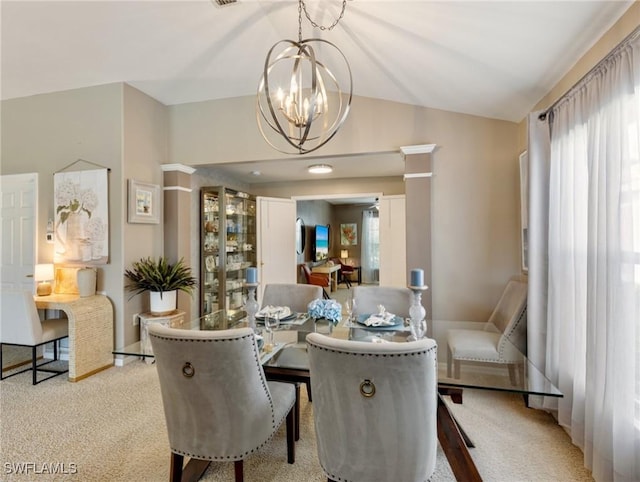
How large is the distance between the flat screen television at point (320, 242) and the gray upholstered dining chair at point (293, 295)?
520 centimetres

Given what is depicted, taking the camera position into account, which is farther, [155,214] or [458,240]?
[155,214]

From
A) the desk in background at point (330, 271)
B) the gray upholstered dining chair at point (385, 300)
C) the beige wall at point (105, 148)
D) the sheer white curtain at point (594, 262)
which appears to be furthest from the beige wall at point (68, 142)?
the desk in background at point (330, 271)

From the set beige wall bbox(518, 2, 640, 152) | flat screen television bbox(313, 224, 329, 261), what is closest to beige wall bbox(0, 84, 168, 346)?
beige wall bbox(518, 2, 640, 152)

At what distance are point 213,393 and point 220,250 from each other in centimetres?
351

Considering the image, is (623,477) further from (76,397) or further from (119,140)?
(119,140)

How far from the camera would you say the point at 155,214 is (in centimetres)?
387

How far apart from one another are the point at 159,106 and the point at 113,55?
979 millimetres

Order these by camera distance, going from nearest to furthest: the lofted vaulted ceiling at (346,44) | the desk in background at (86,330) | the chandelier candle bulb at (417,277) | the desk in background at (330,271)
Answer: the chandelier candle bulb at (417,277)
the lofted vaulted ceiling at (346,44)
the desk in background at (86,330)
the desk in background at (330,271)

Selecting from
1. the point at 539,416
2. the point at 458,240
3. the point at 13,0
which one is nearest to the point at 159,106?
the point at 13,0

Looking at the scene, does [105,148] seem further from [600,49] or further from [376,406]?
[600,49]

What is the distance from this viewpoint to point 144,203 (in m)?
3.70

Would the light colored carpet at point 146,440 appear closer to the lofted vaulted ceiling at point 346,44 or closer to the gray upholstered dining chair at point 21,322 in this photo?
the gray upholstered dining chair at point 21,322

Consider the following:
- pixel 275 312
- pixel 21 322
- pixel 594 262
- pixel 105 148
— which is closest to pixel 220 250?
pixel 105 148

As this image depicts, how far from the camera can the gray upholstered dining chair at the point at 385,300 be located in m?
2.70
